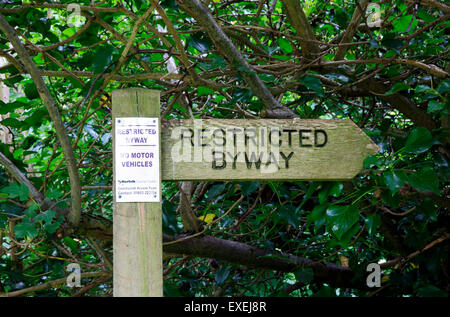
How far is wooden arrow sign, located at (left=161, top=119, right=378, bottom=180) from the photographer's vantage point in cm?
131

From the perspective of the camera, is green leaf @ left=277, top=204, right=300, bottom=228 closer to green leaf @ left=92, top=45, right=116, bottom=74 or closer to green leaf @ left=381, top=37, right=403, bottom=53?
green leaf @ left=381, top=37, right=403, bottom=53

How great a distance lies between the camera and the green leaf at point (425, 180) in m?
1.25

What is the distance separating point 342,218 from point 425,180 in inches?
10.1

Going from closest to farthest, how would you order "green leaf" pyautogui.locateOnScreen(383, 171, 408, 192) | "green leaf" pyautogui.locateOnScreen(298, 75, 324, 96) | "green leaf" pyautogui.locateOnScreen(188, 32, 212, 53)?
1. "green leaf" pyautogui.locateOnScreen(383, 171, 408, 192)
2. "green leaf" pyautogui.locateOnScreen(298, 75, 324, 96)
3. "green leaf" pyautogui.locateOnScreen(188, 32, 212, 53)

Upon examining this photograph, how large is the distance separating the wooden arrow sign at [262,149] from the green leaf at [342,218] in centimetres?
11

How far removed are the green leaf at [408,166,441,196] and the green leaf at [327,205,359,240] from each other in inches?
7.6

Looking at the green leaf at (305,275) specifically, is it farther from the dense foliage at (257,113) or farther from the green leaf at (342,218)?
the green leaf at (342,218)

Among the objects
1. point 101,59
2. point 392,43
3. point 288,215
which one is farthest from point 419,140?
point 101,59

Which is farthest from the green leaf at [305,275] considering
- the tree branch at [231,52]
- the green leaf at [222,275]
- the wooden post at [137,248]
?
the wooden post at [137,248]

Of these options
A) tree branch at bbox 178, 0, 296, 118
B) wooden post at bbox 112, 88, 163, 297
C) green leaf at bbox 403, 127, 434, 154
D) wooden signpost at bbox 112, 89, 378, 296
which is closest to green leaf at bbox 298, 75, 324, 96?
tree branch at bbox 178, 0, 296, 118

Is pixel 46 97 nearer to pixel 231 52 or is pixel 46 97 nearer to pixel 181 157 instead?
pixel 181 157

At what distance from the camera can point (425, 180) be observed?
1269 millimetres
